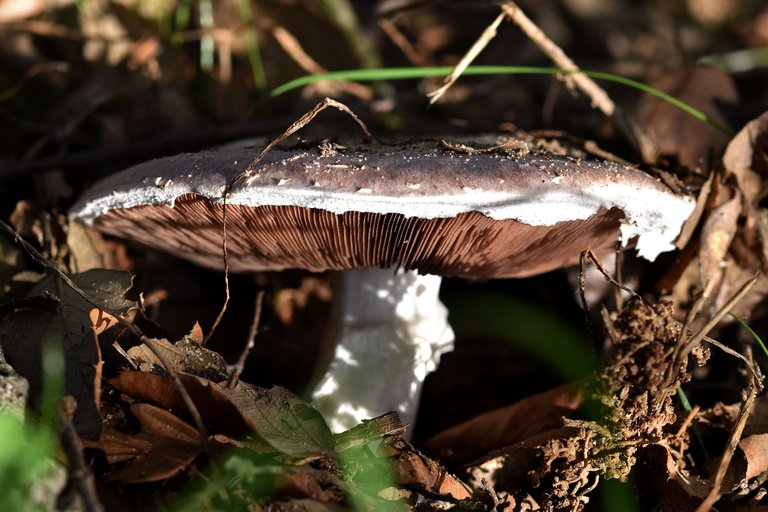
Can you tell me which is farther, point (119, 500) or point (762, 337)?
point (762, 337)

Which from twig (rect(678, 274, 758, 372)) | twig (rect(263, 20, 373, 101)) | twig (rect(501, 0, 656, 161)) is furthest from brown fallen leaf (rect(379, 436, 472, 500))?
twig (rect(263, 20, 373, 101))

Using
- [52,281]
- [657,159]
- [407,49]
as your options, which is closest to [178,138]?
[52,281]

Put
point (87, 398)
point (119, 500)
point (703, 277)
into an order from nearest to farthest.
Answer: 1. point (119, 500)
2. point (87, 398)
3. point (703, 277)

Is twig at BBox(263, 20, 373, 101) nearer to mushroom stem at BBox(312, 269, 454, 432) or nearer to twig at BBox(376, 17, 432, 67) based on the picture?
twig at BBox(376, 17, 432, 67)

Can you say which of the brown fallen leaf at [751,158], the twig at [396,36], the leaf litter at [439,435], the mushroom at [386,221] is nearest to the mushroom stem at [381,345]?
the mushroom at [386,221]

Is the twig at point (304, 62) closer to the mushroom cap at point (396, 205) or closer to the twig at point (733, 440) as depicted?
the mushroom cap at point (396, 205)

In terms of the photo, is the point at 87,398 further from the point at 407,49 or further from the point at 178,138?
the point at 407,49

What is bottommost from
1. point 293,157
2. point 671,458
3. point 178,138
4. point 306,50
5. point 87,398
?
point 671,458
